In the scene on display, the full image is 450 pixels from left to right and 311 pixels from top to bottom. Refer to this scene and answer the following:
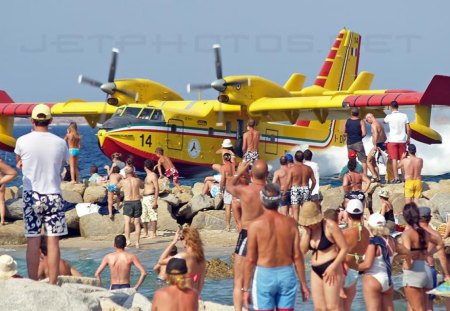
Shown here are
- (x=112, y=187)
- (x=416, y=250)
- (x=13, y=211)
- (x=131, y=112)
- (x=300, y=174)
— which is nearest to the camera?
(x=416, y=250)

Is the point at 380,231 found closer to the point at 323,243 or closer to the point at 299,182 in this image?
the point at 323,243

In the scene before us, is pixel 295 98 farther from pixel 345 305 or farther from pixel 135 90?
pixel 345 305

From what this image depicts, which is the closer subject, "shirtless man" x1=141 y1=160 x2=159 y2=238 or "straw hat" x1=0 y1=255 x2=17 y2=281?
"straw hat" x1=0 y1=255 x2=17 y2=281

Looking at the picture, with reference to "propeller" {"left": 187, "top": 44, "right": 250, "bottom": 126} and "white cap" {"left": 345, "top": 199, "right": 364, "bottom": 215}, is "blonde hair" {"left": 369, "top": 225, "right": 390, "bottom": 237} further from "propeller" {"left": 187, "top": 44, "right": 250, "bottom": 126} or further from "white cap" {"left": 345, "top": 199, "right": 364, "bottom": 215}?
"propeller" {"left": 187, "top": 44, "right": 250, "bottom": 126}

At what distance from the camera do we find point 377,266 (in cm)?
970

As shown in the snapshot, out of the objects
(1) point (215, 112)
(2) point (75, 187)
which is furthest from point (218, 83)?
(2) point (75, 187)

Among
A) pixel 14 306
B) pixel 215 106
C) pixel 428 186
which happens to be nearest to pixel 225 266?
pixel 428 186

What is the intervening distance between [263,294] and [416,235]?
204 cm

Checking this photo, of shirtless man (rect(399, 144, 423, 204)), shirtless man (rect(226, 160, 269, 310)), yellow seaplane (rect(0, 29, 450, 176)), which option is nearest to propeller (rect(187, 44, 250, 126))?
yellow seaplane (rect(0, 29, 450, 176))

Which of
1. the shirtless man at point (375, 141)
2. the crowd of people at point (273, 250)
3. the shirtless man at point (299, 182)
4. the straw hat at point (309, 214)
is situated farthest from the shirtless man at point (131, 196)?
the straw hat at point (309, 214)

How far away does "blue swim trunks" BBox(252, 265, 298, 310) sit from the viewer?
340 inches

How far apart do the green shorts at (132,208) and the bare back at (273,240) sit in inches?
410

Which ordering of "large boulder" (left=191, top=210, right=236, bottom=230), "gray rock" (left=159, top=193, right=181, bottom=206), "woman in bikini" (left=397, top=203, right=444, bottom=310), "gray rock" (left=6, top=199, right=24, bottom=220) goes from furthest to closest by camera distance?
"gray rock" (left=159, top=193, right=181, bottom=206) < "gray rock" (left=6, top=199, right=24, bottom=220) < "large boulder" (left=191, top=210, right=236, bottom=230) < "woman in bikini" (left=397, top=203, right=444, bottom=310)

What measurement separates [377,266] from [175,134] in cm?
2102
